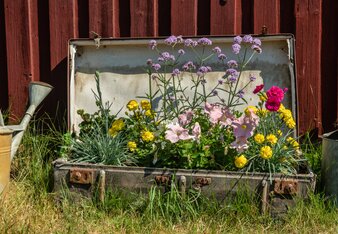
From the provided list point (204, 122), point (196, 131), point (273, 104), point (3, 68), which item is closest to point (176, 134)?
point (196, 131)

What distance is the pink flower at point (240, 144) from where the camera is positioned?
3297 mm

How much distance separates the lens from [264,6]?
13.3 ft

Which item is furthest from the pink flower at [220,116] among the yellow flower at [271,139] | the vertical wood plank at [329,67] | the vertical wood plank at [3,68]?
the vertical wood plank at [3,68]

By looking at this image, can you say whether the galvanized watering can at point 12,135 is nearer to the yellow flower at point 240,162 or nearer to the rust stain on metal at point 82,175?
the rust stain on metal at point 82,175

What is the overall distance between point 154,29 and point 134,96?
0.59 metres

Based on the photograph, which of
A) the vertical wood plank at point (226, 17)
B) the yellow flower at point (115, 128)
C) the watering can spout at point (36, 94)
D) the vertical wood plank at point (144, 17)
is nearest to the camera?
the yellow flower at point (115, 128)

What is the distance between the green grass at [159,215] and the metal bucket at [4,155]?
0.37 feet

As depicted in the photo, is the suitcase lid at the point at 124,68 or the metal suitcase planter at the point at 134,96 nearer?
the metal suitcase planter at the point at 134,96

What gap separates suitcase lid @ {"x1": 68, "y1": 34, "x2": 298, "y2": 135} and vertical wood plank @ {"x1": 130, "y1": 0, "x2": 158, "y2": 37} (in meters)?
0.18

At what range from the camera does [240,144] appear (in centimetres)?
331

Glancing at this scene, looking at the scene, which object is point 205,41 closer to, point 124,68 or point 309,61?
point 124,68

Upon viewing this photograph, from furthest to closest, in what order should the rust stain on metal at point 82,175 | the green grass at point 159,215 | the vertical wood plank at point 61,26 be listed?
1. the vertical wood plank at point 61,26
2. the rust stain on metal at point 82,175
3. the green grass at point 159,215

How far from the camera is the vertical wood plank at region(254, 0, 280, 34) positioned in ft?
13.2

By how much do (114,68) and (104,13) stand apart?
0.49 metres
